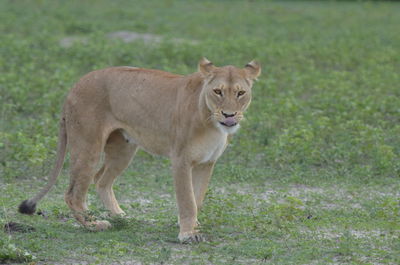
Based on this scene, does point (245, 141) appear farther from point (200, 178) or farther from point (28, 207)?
point (28, 207)

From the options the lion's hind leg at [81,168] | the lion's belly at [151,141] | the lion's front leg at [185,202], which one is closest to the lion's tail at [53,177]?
the lion's hind leg at [81,168]

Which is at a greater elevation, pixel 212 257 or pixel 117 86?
pixel 117 86

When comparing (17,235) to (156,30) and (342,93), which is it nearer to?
(342,93)

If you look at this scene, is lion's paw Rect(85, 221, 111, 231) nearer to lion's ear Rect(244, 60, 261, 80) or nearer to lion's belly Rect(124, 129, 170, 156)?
lion's belly Rect(124, 129, 170, 156)

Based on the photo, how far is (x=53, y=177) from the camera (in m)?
6.43

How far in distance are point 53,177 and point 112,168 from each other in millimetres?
576

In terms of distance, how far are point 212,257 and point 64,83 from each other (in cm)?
566

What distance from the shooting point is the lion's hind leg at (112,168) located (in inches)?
267

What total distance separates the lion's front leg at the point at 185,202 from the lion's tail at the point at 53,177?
933 millimetres

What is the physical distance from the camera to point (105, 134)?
6.39 meters

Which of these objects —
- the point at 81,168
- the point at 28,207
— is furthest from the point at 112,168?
the point at 28,207

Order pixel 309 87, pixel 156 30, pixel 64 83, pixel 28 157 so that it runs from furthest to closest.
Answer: pixel 156 30, pixel 309 87, pixel 64 83, pixel 28 157

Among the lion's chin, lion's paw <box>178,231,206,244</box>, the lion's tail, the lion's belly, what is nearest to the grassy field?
lion's paw <box>178,231,206,244</box>

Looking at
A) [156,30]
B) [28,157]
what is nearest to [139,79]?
[28,157]
